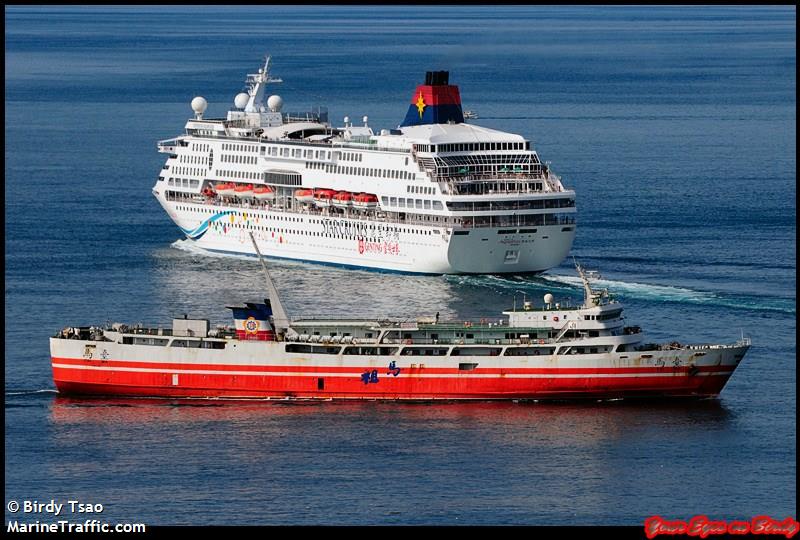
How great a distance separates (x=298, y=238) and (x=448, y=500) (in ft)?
168

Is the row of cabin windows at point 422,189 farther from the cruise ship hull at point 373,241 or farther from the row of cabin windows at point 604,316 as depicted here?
the row of cabin windows at point 604,316

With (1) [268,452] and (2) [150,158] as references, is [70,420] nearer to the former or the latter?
(1) [268,452]

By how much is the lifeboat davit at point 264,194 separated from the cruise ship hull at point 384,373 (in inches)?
1582

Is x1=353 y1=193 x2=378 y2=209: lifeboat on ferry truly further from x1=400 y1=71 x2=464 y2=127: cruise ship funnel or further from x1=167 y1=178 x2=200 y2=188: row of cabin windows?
x1=167 y1=178 x2=200 y2=188: row of cabin windows

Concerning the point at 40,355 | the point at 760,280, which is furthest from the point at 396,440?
the point at 760,280

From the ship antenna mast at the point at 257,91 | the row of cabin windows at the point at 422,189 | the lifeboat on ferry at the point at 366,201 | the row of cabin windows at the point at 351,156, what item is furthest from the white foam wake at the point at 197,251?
the row of cabin windows at the point at 422,189

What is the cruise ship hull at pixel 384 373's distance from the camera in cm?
7969

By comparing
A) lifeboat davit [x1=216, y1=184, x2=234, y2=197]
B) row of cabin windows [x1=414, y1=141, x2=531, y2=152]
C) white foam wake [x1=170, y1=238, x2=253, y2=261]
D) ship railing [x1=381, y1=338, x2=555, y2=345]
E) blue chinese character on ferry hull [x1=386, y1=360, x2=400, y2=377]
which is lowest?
white foam wake [x1=170, y1=238, x2=253, y2=261]

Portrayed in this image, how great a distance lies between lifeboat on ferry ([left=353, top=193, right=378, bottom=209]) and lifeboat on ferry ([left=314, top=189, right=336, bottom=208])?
6.78 feet

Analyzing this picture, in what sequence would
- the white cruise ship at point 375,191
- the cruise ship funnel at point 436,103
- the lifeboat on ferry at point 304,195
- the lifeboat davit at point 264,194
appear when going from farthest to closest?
the lifeboat davit at point 264,194
the lifeboat on ferry at point 304,195
the cruise ship funnel at point 436,103
the white cruise ship at point 375,191

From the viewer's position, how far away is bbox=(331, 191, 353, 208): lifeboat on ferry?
116438 millimetres

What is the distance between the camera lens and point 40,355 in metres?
88.7

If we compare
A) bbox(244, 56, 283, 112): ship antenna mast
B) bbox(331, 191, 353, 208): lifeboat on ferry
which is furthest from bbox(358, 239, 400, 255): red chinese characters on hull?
bbox(244, 56, 283, 112): ship antenna mast

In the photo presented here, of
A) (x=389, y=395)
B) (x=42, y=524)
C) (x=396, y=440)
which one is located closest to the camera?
(x=42, y=524)
